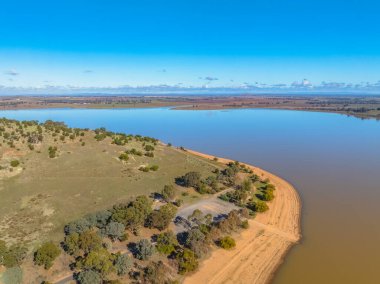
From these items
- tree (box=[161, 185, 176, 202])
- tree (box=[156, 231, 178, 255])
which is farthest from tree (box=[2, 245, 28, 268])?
tree (box=[161, 185, 176, 202])

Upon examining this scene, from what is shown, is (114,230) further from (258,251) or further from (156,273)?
(258,251)

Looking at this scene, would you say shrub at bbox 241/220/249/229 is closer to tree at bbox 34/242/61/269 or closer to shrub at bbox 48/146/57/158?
tree at bbox 34/242/61/269

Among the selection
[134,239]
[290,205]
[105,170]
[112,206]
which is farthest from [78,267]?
[290,205]

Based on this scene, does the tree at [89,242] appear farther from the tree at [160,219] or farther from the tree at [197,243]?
the tree at [197,243]

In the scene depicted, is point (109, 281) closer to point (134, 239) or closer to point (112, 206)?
point (134, 239)

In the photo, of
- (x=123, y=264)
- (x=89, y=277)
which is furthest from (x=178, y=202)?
(x=89, y=277)

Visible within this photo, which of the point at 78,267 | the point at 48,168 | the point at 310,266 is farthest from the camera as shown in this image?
the point at 48,168
